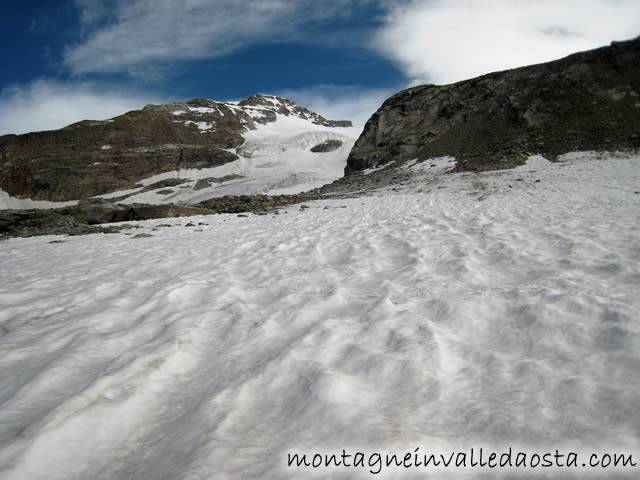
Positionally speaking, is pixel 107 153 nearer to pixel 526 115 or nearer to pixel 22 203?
pixel 22 203

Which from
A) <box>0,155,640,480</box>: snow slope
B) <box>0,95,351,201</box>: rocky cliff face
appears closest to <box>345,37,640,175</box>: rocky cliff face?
<box>0,155,640,480</box>: snow slope

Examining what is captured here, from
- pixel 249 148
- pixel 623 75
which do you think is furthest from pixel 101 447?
pixel 249 148

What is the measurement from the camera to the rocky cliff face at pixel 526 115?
723 inches

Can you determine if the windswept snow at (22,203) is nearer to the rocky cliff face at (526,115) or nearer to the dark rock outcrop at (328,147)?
the dark rock outcrop at (328,147)

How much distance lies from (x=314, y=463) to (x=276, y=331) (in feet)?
4.45

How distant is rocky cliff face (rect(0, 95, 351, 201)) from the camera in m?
55.4

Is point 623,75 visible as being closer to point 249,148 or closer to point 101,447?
point 101,447

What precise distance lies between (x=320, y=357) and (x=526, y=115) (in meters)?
27.3

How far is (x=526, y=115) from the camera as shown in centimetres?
2234

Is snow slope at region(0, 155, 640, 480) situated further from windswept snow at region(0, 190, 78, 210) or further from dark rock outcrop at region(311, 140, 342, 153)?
windswept snow at region(0, 190, 78, 210)

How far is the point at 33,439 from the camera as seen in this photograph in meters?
1.43

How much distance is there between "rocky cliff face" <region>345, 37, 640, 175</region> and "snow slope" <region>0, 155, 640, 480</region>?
16.5 m

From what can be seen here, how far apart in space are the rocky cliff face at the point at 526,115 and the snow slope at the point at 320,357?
54.3 ft

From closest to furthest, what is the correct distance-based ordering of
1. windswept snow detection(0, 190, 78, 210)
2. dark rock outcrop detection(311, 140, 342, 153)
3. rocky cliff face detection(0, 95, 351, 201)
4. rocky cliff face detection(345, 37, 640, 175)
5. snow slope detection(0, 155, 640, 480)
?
snow slope detection(0, 155, 640, 480) → rocky cliff face detection(345, 37, 640, 175) → windswept snow detection(0, 190, 78, 210) → rocky cliff face detection(0, 95, 351, 201) → dark rock outcrop detection(311, 140, 342, 153)
